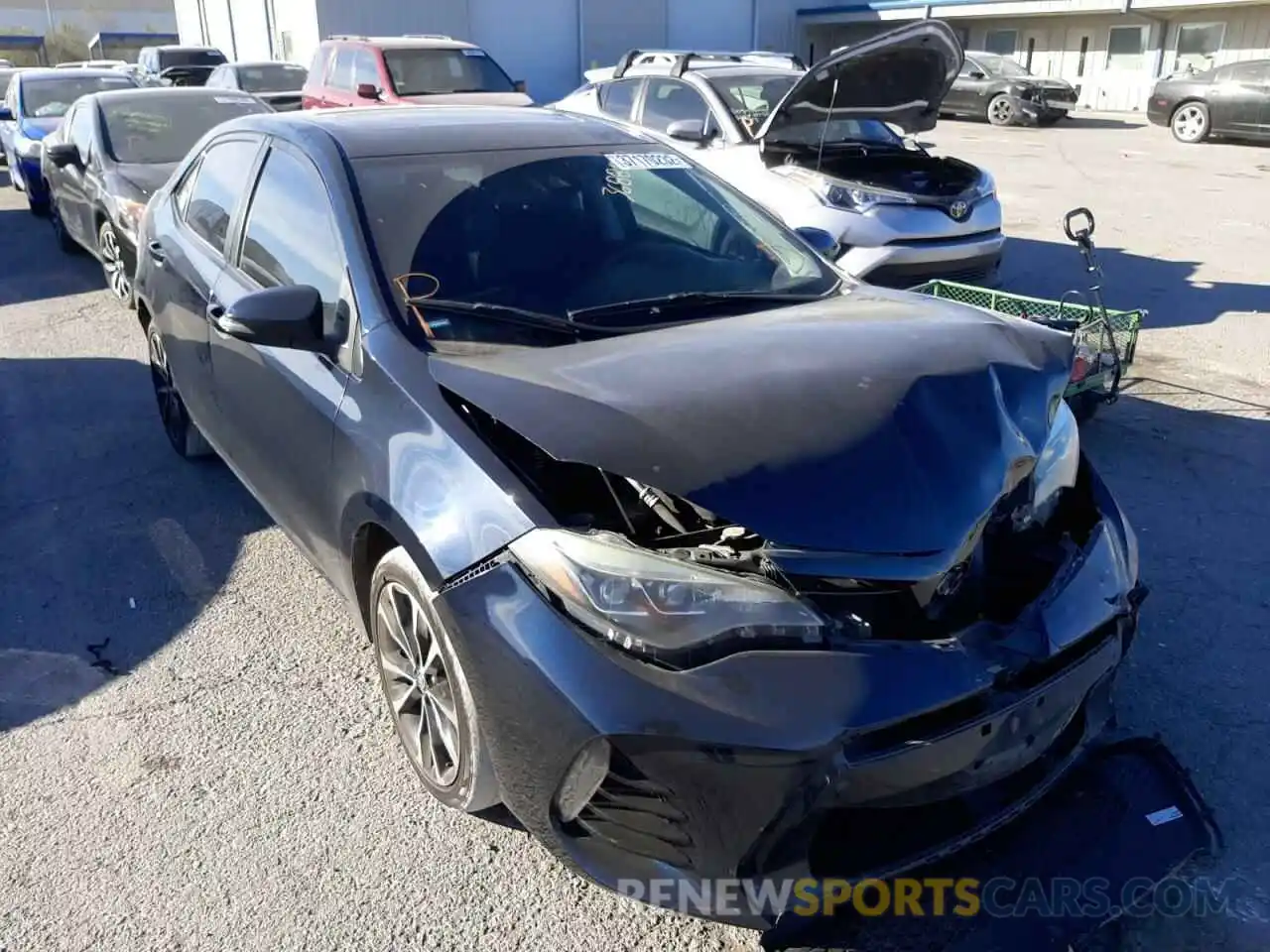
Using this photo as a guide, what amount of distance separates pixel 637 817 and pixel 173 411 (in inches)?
153

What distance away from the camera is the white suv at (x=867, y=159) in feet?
21.7

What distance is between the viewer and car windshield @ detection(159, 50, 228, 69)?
2166 cm

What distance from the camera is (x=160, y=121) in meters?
8.34

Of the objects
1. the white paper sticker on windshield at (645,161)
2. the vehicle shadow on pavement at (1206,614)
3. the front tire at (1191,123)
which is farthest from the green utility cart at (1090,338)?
the front tire at (1191,123)

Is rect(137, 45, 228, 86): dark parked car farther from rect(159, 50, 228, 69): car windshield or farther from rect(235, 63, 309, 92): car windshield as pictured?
rect(235, 63, 309, 92): car windshield

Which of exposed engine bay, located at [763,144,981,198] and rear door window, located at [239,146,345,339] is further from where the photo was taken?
exposed engine bay, located at [763,144,981,198]

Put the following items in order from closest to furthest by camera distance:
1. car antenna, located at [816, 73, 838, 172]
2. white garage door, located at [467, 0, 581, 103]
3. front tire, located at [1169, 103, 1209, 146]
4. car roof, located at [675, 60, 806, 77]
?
car antenna, located at [816, 73, 838, 172], car roof, located at [675, 60, 806, 77], front tire, located at [1169, 103, 1209, 146], white garage door, located at [467, 0, 581, 103]

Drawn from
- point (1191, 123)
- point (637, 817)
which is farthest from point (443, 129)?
point (1191, 123)

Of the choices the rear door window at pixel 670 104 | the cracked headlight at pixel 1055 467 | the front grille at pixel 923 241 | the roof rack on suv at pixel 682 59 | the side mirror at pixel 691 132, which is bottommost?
the front grille at pixel 923 241

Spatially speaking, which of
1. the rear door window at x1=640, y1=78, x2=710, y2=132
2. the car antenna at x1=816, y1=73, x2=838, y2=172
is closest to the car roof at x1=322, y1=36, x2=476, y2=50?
the rear door window at x1=640, y1=78, x2=710, y2=132

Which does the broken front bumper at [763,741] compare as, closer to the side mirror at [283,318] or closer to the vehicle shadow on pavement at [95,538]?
the side mirror at [283,318]

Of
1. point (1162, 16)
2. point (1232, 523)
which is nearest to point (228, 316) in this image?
point (1232, 523)

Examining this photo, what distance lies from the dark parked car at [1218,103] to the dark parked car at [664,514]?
60.1ft

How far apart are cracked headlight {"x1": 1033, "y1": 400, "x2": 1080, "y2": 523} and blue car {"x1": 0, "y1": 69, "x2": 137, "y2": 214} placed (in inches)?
456
